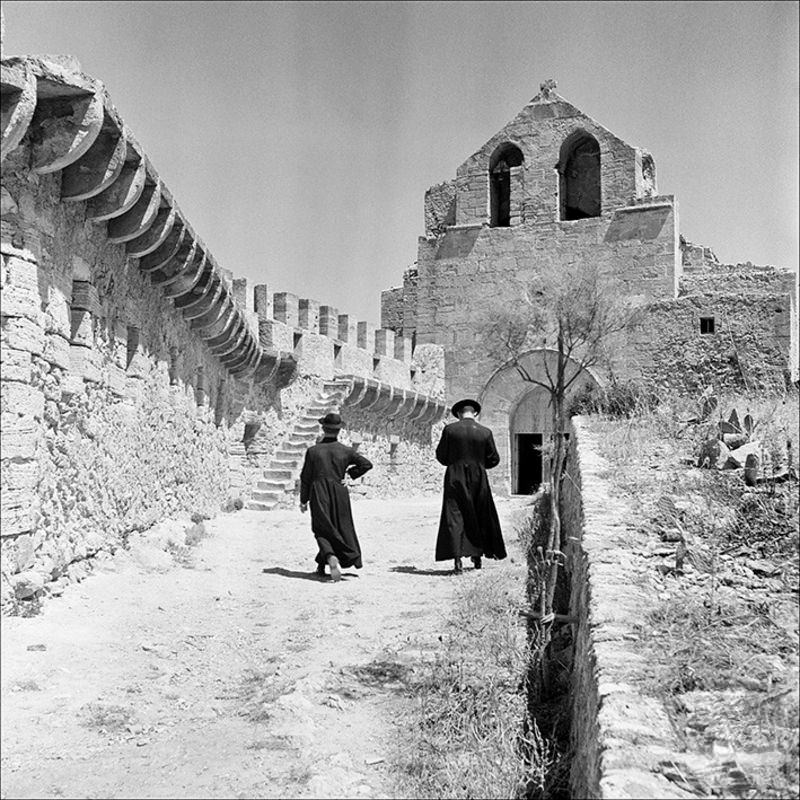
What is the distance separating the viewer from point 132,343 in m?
7.23

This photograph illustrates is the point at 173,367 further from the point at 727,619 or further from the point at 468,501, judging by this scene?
the point at 727,619

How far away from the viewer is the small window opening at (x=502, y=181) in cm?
1959

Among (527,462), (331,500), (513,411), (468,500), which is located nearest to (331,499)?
(331,500)

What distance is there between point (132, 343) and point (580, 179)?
14718 millimetres

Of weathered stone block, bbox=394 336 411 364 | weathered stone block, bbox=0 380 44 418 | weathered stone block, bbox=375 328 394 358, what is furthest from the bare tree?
weathered stone block, bbox=0 380 44 418

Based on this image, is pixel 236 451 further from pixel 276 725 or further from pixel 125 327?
pixel 276 725

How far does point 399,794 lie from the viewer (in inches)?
128

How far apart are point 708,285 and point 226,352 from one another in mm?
11620

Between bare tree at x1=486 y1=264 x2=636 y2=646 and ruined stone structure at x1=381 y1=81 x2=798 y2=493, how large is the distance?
60 cm

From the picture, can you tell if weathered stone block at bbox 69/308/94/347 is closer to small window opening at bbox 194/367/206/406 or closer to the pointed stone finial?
small window opening at bbox 194/367/206/406

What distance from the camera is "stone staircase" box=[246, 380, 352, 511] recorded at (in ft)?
40.0

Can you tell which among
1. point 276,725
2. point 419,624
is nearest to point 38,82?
point 276,725

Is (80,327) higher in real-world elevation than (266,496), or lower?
higher

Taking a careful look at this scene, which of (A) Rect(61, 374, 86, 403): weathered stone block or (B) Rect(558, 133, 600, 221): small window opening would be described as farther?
(B) Rect(558, 133, 600, 221): small window opening
